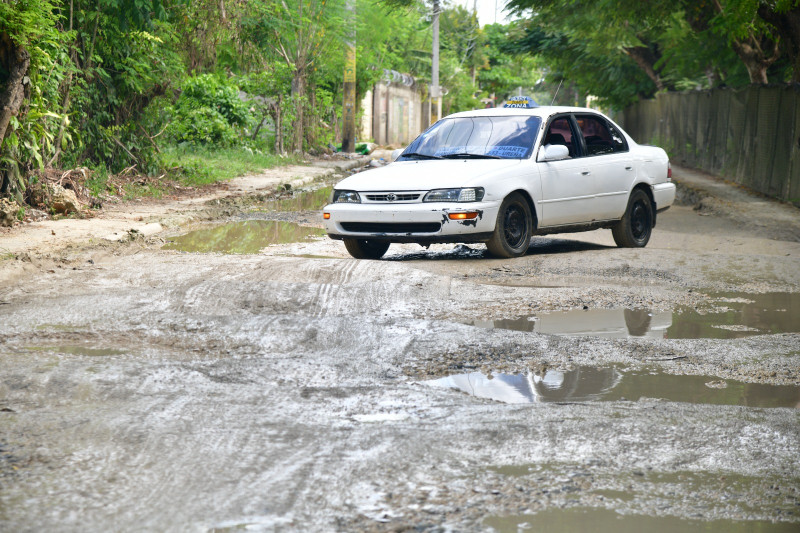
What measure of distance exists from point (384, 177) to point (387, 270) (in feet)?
5.33

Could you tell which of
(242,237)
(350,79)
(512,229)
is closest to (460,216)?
(512,229)

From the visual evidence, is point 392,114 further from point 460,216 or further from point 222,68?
point 460,216

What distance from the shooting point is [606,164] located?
1046cm

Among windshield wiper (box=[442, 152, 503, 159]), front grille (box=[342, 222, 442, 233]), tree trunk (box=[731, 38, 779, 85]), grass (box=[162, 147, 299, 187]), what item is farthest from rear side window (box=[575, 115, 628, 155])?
tree trunk (box=[731, 38, 779, 85])

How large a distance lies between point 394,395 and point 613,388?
44.3 inches

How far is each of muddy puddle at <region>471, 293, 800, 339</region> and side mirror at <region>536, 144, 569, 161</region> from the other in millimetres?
2844

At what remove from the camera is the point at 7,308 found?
21.4ft

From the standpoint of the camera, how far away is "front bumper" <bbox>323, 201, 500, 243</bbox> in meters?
8.90

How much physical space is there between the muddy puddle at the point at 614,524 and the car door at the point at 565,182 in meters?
6.64

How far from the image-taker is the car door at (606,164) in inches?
408

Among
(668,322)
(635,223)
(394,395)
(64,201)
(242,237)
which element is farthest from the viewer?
(64,201)

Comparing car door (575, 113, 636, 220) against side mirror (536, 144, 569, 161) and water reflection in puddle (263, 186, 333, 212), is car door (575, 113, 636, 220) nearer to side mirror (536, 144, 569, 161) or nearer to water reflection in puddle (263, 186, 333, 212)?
side mirror (536, 144, 569, 161)

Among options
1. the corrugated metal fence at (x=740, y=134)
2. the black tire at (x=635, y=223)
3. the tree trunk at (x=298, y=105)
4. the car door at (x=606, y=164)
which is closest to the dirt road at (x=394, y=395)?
the car door at (x=606, y=164)

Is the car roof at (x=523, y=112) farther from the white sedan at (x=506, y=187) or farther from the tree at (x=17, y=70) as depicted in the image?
the tree at (x=17, y=70)
